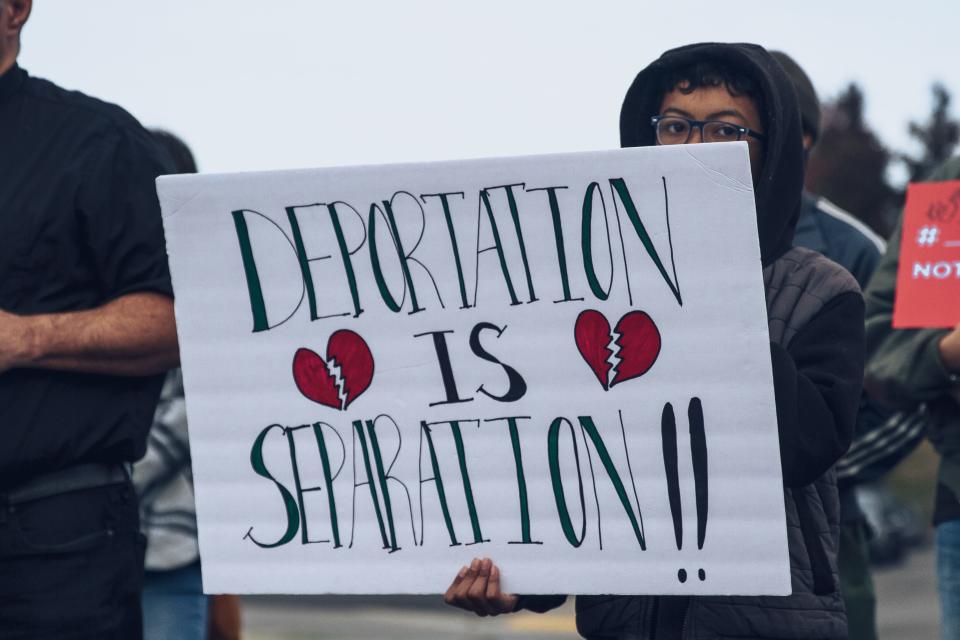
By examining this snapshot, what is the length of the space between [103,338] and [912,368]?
175cm

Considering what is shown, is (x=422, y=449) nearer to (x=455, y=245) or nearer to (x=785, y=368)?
(x=455, y=245)

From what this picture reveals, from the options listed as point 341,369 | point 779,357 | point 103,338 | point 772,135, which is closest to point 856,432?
point 772,135

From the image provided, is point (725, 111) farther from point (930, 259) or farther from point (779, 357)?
point (930, 259)

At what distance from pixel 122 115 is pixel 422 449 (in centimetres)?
99

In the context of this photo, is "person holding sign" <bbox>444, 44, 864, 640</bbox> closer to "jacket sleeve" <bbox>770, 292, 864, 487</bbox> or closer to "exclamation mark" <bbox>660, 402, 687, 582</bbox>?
"jacket sleeve" <bbox>770, 292, 864, 487</bbox>

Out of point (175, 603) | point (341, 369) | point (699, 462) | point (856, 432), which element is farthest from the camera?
point (856, 432)

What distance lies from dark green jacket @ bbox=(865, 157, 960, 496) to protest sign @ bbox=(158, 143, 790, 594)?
1.25 m

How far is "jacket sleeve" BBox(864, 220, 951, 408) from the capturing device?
134 inches

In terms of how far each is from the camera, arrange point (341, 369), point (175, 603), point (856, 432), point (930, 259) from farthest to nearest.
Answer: point (856, 432) → point (175, 603) → point (930, 259) → point (341, 369)

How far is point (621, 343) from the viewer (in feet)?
7.68

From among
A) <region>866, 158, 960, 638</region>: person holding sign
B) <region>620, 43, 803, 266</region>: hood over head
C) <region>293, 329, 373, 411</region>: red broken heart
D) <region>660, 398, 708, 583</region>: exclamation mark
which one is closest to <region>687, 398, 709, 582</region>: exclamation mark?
<region>660, 398, 708, 583</region>: exclamation mark

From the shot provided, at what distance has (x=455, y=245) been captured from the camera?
2.41 m

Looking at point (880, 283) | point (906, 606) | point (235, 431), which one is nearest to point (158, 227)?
point (235, 431)

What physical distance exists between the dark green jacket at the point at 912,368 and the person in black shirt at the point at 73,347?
1.60m
